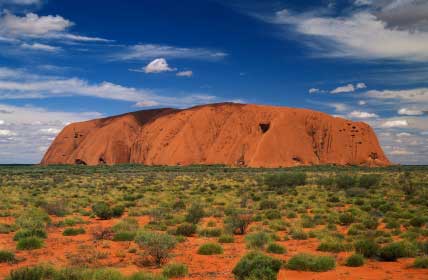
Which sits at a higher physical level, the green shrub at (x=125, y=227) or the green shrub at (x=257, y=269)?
the green shrub at (x=257, y=269)

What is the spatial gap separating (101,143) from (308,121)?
52.6 meters

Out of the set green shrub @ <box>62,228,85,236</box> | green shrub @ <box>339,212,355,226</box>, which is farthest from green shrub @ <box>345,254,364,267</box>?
green shrub @ <box>62,228,85,236</box>

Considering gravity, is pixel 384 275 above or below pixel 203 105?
below


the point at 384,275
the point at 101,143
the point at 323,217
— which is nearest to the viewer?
the point at 384,275

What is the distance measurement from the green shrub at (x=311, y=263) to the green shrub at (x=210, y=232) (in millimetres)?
5079

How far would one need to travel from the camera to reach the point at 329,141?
92.9 metres

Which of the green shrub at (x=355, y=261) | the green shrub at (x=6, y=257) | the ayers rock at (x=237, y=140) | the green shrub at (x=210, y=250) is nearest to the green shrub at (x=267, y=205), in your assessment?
the green shrub at (x=210, y=250)

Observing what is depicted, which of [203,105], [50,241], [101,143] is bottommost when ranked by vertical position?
[50,241]

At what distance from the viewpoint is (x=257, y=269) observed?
8281mm

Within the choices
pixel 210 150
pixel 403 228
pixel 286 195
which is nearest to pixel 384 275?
pixel 403 228

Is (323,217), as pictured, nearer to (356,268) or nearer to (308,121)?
(356,268)

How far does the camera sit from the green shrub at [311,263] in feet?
32.0

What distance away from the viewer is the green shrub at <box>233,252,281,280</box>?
26.8 ft

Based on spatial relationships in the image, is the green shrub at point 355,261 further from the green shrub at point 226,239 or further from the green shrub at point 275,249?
the green shrub at point 226,239
